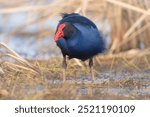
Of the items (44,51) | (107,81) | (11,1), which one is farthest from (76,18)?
(11,1)

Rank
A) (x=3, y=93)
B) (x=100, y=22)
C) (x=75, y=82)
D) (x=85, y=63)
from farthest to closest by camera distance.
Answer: (x=100, y=22) < (x=85, y=63) < (x=75, y=82) < (x=3, y=93)

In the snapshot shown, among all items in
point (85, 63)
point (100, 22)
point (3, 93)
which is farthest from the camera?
point (100, 22)

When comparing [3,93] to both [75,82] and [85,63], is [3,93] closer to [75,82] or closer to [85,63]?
[75,82]

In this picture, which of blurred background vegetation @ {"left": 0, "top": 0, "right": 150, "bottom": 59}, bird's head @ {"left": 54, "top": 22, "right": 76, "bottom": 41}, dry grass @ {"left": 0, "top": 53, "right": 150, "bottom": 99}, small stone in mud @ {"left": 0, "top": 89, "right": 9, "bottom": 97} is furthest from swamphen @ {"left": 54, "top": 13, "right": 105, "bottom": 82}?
blurred background vegetation @ {"left": 0, "top": 0, "right": 150, "bottom": 59}

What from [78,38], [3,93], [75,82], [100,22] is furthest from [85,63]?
[100,22]

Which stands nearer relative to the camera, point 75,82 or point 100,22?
point 75,82

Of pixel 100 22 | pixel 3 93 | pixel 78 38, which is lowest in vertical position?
pixel 3 93

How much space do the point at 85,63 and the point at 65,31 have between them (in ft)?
4.39

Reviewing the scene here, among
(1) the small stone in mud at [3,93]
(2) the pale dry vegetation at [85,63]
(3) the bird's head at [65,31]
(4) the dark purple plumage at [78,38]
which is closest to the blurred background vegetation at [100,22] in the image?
(2) the pale dry vegetation at [85,63]

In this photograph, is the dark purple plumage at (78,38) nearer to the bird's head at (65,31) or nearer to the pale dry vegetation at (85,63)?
the bird's head at (65,31)

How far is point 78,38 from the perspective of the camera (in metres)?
5.54

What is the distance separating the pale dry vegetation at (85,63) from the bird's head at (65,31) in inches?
16.6

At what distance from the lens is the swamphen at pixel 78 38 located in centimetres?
552

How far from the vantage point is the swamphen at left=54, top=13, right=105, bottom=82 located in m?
5.52
